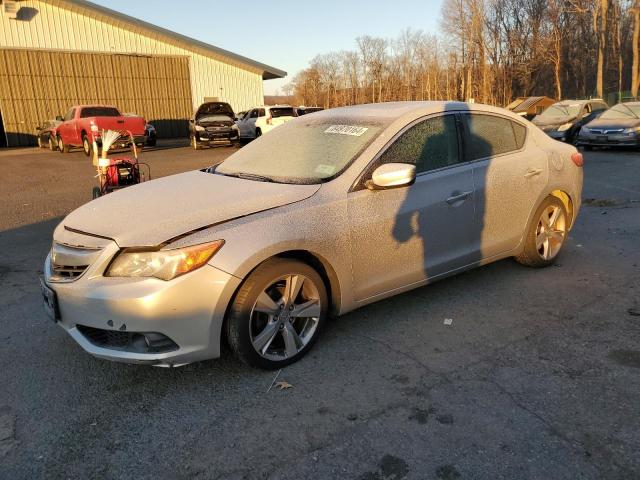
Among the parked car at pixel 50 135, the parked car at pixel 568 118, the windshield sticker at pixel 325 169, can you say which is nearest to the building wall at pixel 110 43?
the parked car at pixel 50 135

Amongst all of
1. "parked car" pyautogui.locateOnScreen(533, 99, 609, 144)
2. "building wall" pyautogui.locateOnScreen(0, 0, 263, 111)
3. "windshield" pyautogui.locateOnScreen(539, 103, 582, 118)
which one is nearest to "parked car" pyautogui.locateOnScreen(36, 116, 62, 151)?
"building wall" pyautogui.locateOnScreen(0, 0, 263, 111)

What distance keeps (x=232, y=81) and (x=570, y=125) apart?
19594 mm

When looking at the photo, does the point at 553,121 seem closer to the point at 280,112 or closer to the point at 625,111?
the point at 625,111

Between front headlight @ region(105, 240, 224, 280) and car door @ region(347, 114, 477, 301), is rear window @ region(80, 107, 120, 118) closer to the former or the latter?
car door @ region(347, 114, 477, 301)

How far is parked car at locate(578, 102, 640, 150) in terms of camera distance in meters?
14.5

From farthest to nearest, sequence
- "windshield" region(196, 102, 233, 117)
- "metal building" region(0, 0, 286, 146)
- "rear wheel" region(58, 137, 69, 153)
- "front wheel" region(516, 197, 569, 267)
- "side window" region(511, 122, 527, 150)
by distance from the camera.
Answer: "metal building" region(0, 0, 286, 146)
"windshield" region(196, 102, 233, 117)
"rear wheel" region(58, 137, 69, 153)
"front wheel" region(516, 197, 569, 267)
"side window" region(511, 122, 527, 150)

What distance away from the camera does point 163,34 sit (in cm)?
2788

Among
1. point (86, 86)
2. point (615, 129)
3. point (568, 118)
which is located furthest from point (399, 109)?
point (86, 86)

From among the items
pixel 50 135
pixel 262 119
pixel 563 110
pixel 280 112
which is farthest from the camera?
pixel 280 112

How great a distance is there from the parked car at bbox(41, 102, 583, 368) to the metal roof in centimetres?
2575

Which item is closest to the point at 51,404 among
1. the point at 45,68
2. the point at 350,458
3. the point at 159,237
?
the point at 159,237

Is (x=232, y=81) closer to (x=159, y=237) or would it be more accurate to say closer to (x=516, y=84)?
(x=159, y=237)

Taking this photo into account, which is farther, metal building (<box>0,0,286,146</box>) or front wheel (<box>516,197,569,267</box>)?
metal building (<box>0,0,286,146</box>)

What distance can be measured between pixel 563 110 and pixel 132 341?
63.0 feet
